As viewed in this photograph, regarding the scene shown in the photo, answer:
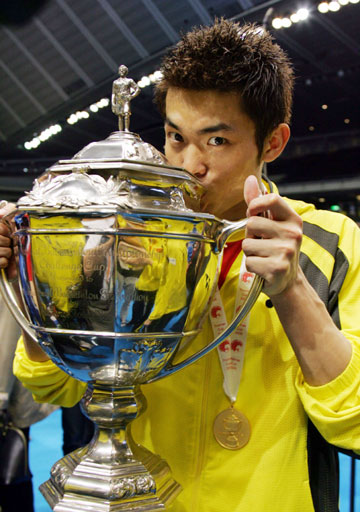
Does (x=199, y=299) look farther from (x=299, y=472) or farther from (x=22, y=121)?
(x=22, y=121)

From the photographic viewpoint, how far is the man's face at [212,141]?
0.85 metres

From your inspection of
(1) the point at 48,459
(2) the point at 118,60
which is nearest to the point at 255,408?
(2) the point at 118,60

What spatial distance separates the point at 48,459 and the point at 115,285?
310 cm

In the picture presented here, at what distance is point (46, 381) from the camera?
922 mm

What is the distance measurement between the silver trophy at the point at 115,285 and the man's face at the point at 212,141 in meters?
0.13

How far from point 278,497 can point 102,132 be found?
2395mm

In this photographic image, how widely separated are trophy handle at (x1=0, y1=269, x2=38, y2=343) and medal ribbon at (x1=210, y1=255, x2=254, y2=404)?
28 cm

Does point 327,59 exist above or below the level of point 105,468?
above

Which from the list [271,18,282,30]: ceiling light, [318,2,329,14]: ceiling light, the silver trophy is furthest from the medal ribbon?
[318,2,329,14]: ceiling light

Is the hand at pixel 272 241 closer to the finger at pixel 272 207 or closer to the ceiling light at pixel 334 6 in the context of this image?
the finger at pixel 272 207

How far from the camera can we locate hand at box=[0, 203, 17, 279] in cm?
79

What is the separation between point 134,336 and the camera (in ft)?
2.14

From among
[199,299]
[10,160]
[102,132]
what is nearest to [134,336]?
[199,299]

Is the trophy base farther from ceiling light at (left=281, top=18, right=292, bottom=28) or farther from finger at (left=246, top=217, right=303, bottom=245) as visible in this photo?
ceiling light at (left=281, top=18, right=292, bottom=28)
